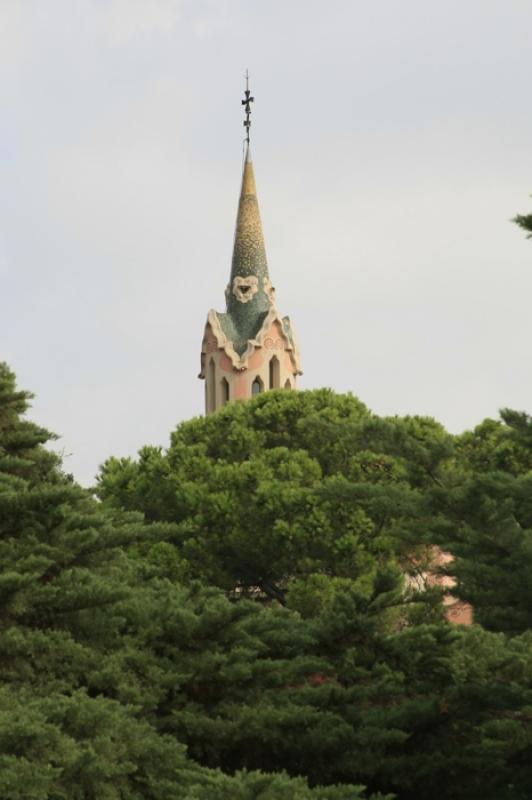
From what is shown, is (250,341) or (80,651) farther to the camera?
(250,341)

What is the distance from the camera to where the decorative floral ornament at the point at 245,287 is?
5034cm

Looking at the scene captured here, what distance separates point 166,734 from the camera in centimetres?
1457

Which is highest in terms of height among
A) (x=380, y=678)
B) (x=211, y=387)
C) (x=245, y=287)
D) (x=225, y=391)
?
(x=245, y=287)

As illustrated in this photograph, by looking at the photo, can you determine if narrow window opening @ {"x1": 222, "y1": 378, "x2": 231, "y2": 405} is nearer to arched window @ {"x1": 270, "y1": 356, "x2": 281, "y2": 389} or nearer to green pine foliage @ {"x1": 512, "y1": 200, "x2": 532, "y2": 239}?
arched window @ {"x1": 270, "y1": 356, "x2": 281, "y2": 389}

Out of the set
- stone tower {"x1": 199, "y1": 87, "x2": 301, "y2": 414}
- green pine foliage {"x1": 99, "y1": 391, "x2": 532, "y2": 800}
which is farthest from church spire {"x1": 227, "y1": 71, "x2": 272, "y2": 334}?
green pine foliage {"x1": 99, "y1": 391, "x2": 532, "y2": 800}

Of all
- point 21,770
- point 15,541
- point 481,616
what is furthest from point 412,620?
point 21,770

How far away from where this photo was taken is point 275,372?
1946 inches

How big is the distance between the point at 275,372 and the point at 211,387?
2.36m

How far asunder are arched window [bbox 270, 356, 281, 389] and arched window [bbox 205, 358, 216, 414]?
2016mm

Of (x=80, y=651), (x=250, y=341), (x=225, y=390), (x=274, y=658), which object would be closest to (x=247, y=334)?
(x=250, y=341)

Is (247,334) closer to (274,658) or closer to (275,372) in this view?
(275,372)

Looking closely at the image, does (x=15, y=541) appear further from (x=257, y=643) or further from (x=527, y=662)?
(x=527, y=662)

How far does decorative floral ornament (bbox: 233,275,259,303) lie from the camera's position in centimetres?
5034

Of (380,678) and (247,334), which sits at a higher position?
(247,334)
